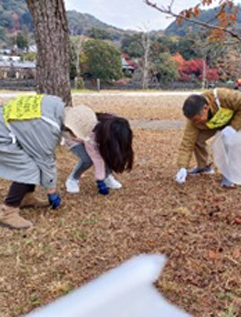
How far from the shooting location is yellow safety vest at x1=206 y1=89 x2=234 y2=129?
9.74 feet

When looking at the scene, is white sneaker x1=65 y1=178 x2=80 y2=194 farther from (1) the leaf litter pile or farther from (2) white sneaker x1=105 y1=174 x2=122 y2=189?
(2) white sneaker x1=105 y1=174 x2=122 y2=189

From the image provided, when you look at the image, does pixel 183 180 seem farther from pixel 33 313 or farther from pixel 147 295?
pixel 33 313

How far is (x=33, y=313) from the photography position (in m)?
1.63

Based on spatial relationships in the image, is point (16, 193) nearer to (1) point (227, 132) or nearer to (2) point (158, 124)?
(1) point (227, 132)

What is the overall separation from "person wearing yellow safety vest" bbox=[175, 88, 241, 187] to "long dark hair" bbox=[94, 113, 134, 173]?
56 centimetres

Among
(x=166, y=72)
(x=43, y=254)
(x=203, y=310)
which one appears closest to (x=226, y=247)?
(x=203, y=310)

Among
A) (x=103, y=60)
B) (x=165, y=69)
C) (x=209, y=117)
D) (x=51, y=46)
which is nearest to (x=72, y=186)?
(x=209, y=117)

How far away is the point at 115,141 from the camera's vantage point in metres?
2.46

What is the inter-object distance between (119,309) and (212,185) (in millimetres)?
1663

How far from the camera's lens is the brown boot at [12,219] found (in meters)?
2.34

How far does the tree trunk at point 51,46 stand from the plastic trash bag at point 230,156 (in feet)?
5.56

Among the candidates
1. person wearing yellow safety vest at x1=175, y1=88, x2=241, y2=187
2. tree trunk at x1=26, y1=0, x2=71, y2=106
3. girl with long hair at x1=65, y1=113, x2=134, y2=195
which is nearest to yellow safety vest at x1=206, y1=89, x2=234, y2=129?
person wearing yellow safety vest at x1=175, y1=88, x2=241, y2=187

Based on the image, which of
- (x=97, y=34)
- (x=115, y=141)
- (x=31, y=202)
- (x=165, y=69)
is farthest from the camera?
(x=97, y=34)

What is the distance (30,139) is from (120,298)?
1017mm
